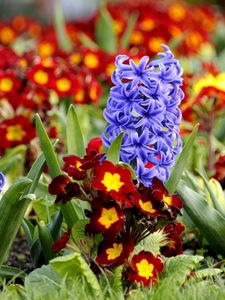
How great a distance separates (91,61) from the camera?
21.4 feet

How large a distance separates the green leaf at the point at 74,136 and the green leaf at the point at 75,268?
617mm

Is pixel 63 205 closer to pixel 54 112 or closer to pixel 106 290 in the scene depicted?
pixel 106 290

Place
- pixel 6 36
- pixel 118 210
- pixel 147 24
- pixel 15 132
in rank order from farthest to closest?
pixel 6 36
pixel 147 24
pixel 15 132
pixel 118 210

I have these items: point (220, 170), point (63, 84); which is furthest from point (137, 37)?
point (220, 170)

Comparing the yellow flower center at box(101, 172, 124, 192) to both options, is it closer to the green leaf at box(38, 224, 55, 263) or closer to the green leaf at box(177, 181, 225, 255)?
the green leaf at box(38, 224, 55, 263)

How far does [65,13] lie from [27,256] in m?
13.5

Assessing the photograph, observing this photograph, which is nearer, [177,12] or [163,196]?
[163,196]

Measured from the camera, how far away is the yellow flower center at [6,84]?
17.4 feet

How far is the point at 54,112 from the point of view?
5.20m

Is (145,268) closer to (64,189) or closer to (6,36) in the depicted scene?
(64,189)

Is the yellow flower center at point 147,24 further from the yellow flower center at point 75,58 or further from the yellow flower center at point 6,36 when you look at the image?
the yellow flower center at point 75,58

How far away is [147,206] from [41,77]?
2178mm

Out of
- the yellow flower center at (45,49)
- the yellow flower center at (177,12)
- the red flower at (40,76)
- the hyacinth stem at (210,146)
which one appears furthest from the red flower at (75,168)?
the yellow flower center at (177,12)

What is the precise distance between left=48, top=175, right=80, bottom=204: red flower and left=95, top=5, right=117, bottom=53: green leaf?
474 cm
